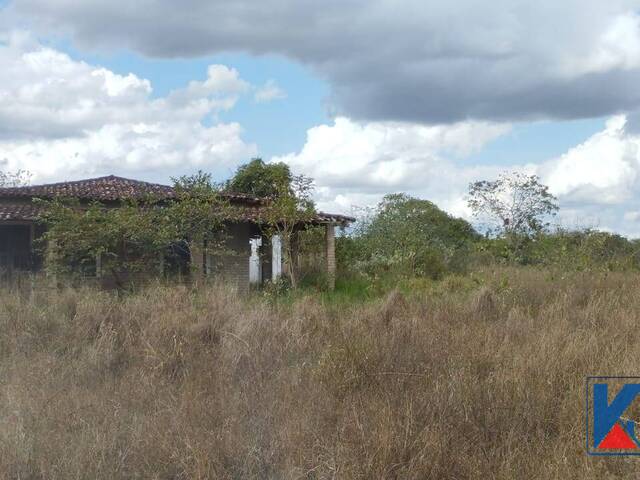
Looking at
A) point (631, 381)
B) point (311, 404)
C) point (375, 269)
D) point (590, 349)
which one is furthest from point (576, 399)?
point (375, 269)

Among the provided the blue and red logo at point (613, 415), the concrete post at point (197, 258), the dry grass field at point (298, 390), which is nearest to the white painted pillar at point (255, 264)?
the concrete post at point (197, 258)

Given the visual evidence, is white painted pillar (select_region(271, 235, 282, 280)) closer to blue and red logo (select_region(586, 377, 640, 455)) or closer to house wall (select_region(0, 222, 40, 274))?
house wall (select_region(0, 222, 40, 274))

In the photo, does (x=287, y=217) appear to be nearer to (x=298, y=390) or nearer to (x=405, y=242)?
(x=405, y=242)

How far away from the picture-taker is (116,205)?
20.0 meters

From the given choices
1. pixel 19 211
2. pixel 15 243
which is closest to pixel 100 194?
pixel 19 211

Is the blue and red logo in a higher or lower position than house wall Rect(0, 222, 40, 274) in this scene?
lower

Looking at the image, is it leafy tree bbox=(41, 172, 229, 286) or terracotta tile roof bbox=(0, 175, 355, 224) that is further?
terracotta tile roof bbox=(0, 175, 355, 224)

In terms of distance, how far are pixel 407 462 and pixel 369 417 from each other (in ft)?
1.97

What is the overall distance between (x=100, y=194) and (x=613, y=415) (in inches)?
690

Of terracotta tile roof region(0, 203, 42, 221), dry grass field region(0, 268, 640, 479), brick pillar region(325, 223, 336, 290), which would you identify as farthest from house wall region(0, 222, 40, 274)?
dry grass field region(0, 268, 640, 479)

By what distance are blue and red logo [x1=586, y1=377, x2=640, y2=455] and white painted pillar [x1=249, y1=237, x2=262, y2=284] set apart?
16.2 m

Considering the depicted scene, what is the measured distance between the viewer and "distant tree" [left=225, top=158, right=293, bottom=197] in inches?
1103

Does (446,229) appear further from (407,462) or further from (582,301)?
(407,462)

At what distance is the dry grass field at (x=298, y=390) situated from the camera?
4441 mm
